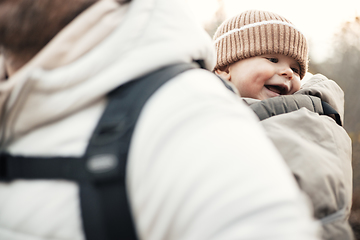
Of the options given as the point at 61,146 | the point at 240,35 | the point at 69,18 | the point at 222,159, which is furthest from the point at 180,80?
the point at 240,35

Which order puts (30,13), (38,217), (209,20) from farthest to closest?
1. (209,20)
2. (30,13)
3. (38,217)

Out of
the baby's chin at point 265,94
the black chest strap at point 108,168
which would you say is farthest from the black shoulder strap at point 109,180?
the baby's chin at point 265,94

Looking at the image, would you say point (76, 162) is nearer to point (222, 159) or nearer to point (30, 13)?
point (222, 159)

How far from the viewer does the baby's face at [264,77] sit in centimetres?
192

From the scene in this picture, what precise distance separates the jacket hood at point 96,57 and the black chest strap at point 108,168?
0.21 feet

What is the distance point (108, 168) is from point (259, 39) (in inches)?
67.9

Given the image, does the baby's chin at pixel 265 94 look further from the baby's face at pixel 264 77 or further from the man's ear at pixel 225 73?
the man's ear at pixel 225 73

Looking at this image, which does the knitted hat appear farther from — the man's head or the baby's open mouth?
the baby's open mouth

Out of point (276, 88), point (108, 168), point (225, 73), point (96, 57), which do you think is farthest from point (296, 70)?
point (108, 168)

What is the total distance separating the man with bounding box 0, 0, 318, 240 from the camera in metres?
0.56

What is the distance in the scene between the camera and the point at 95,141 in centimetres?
64

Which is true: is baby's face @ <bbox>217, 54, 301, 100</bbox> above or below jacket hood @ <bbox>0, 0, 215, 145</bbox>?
below

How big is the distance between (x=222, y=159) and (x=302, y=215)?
203mm

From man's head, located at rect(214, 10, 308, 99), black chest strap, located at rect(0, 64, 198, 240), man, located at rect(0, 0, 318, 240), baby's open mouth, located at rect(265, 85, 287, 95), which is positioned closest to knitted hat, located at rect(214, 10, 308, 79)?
man's head, located at rect(214, 10, 308, 99)
